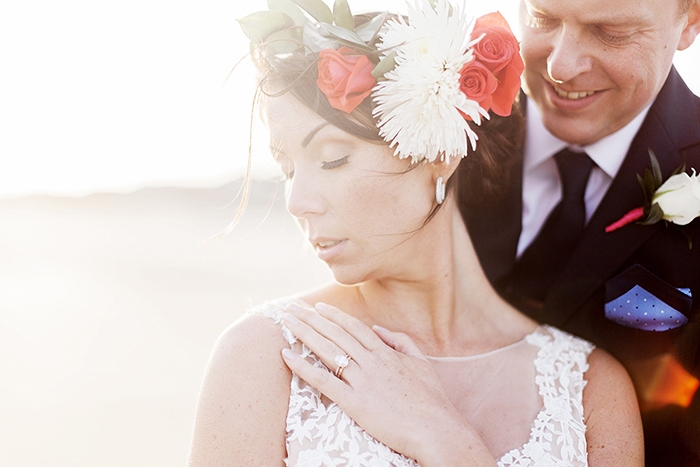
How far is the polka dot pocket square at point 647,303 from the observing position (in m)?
2.65

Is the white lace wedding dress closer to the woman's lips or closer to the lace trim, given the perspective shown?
the lace trim

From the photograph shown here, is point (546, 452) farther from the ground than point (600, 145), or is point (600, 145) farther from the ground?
point (600, 145)

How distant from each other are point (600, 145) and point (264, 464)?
82.6 inches

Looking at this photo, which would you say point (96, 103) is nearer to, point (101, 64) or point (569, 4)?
point (101, 64)

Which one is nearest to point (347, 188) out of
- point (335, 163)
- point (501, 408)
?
point (335, 163)

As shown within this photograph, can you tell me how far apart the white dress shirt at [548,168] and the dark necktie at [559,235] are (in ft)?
0.13

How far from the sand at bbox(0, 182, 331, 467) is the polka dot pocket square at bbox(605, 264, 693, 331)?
1.44 metres

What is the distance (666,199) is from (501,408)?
1090 millimetres

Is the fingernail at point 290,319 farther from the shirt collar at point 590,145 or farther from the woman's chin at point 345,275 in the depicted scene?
the shirt collar at point 590,145

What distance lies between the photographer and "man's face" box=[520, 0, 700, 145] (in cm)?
273

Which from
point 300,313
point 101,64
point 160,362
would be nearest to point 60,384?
point 160,362

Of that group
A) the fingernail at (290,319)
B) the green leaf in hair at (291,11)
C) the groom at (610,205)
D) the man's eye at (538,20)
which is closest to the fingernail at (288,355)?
the fingernail at (290,319)

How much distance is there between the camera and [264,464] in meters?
1.98

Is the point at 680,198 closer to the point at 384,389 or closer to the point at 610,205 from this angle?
the point at 610,205
